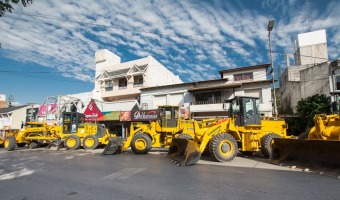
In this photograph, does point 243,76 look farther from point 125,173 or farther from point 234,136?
point 125,173

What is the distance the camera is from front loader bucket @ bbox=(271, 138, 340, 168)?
22.1 ft

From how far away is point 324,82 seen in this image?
23.9m

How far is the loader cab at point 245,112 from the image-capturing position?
10617 mm

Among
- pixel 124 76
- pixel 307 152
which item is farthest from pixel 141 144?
pixel 124 76

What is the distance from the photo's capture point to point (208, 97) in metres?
26.9

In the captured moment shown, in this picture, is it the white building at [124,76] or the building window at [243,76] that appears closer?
the building window at [243,76]

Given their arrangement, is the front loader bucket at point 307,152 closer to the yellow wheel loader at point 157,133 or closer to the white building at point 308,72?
the yellow wheel loader at point 157,133

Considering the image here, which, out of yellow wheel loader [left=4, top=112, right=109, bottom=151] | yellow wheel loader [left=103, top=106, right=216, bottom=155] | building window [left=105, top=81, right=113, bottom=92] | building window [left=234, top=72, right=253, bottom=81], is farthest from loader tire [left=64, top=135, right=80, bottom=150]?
building window [left=105, top=81, right=113, bottom=92]

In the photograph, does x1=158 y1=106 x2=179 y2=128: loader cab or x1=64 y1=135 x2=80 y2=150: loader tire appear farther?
x1=64 y1=135 x2=80 y2=150: loader tire

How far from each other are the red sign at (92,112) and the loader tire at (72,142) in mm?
13443

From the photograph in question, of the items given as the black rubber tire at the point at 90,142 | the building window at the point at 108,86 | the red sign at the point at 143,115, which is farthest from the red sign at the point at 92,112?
the black rubber tire at the point at 90,142

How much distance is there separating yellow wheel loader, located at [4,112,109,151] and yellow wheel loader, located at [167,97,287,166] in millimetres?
7493

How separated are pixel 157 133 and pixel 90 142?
543cm

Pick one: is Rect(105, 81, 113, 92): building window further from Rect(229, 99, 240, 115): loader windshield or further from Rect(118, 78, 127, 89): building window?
Rect(229, 99, 240, 115): loader windshield
